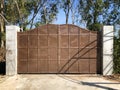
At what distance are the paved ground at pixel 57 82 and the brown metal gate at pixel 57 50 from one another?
693mm

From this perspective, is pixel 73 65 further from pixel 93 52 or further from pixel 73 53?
pixel 93 52

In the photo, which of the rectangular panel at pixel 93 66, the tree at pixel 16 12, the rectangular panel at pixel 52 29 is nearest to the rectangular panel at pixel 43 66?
the rectangular panel at pixel 52 29

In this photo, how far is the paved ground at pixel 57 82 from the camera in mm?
11227

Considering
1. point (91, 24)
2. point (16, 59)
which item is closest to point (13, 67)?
point (16, 59)

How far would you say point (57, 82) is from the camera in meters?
12.4

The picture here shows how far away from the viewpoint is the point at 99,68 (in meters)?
15.0

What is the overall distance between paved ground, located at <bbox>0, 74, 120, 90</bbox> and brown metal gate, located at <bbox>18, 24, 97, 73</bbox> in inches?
27.3

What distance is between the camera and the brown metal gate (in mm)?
14992

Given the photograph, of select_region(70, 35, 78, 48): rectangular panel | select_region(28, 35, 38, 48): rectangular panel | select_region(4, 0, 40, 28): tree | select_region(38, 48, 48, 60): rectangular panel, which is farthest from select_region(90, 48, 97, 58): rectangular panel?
select_region(4, 0, 40, 28): tree

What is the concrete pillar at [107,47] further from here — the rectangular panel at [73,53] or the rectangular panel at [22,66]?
the rectangular panel at [22,66]

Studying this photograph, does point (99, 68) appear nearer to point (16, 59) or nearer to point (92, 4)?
point (16, 59)

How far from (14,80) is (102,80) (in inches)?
170

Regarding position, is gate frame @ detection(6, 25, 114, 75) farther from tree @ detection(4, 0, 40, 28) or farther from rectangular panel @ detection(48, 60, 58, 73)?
tree @ detection(4, 0, 40, 28)

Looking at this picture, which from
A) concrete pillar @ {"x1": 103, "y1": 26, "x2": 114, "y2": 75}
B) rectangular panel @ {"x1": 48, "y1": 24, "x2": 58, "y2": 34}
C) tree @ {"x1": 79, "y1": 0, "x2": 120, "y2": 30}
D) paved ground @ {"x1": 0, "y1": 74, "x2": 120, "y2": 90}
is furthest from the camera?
tree @ {"x1": 79, "y1": 0, "x2": 120, "y2": 30}
